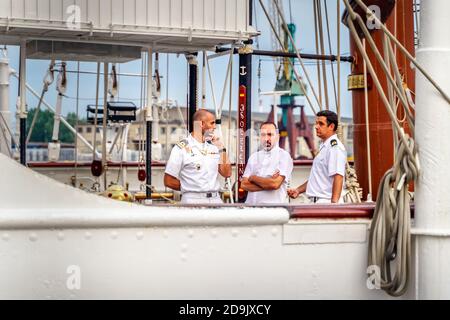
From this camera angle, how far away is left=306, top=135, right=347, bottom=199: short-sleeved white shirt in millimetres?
8320

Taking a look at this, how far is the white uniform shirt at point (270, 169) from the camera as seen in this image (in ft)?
26.9

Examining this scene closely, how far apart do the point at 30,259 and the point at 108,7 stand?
9.94ft

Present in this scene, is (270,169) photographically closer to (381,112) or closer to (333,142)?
(333,142)

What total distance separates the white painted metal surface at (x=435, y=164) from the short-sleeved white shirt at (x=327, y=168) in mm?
2078

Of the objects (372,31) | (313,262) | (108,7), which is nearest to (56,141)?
(372,31)

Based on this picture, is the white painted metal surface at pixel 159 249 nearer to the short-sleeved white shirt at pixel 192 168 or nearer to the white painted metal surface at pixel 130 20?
the short-sleeved white shirt at pixel 192 168

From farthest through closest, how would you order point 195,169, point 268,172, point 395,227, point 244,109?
point 244,109 < point 268,172 < point 195,169 < point 395,227

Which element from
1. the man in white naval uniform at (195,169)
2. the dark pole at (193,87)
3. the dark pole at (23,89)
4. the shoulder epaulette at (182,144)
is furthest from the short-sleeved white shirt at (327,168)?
the dark pole at (193,87)

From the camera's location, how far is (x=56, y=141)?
13.4 metres

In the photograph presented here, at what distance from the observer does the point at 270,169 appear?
837cm

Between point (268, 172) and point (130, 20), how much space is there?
1.58m

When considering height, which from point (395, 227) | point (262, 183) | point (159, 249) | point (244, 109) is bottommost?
point (159, 249)

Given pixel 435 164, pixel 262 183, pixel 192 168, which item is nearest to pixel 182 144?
pixel 192 168
